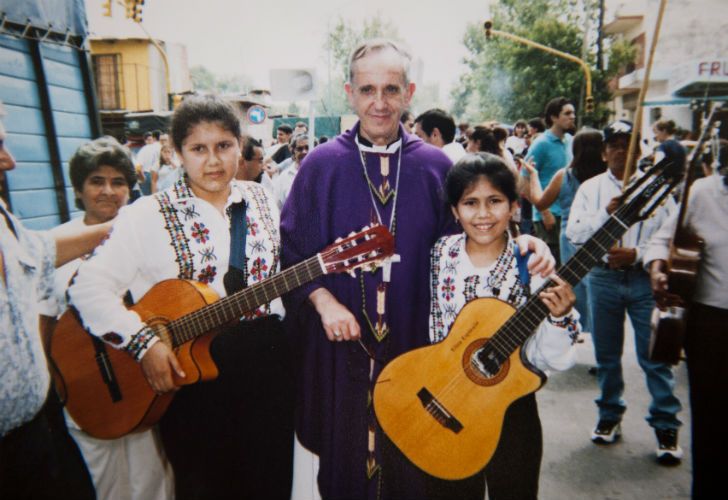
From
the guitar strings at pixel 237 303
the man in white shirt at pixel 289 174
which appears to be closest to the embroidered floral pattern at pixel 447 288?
the guitar strings at pixel 237 303

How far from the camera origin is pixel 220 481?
210cm

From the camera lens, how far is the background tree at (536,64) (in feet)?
84.8

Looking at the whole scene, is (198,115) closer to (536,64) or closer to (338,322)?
(338,322)

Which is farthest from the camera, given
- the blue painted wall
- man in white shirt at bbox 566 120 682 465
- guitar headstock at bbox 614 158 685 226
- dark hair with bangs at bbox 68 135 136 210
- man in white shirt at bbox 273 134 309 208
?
man in white shirt at bbox 273 134 309 208

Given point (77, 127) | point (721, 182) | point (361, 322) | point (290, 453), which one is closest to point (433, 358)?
point (361, 322)

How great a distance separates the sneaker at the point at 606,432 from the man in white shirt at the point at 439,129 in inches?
129

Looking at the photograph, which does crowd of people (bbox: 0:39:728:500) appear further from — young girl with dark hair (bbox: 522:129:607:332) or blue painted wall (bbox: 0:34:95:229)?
blue painted wall (bbox: 0:34:95:229)

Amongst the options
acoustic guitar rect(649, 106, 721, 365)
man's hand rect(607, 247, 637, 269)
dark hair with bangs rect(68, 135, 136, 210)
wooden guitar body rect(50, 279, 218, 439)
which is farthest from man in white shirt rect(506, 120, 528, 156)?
wooden guitar body rect(50, 279, 218, 439)

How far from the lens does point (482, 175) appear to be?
6.44ft

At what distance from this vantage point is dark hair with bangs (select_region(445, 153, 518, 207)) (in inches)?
77.4

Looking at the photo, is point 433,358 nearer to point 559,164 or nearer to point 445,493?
point 445,493

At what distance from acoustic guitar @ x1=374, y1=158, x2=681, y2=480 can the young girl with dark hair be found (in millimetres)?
2052

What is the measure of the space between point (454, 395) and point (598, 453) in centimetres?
210

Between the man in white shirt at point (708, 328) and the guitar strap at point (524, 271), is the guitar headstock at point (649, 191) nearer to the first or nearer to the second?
the guitar strap at point (524, 271)
